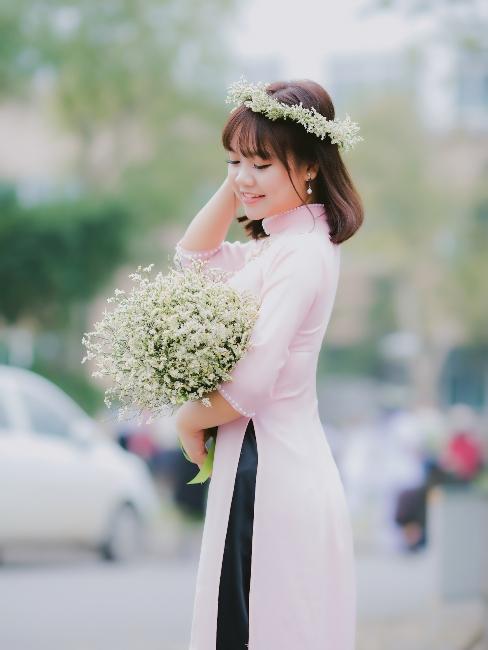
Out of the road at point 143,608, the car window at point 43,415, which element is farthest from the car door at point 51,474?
the road at point 143,608

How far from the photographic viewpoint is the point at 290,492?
2850 mm

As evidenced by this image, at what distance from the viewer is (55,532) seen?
35.1 feet

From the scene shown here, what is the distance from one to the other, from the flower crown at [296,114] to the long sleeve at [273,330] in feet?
0.96

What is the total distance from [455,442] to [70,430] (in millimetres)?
4771

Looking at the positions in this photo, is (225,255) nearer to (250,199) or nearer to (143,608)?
(250,199)

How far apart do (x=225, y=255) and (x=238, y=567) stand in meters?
0.87

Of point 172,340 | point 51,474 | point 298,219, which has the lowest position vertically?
point 172,340

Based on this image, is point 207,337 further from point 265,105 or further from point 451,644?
point 451,644

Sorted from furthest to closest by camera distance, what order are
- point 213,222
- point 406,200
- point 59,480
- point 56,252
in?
point 406,200, point 56,252, point 59,480, point 213,222

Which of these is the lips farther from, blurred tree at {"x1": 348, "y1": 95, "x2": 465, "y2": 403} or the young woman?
blurred tree at {"x1": 348, "y1": 95, "x2": 465, "y2": 403}

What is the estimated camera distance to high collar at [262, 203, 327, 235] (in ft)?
9.74

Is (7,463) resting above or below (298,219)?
above

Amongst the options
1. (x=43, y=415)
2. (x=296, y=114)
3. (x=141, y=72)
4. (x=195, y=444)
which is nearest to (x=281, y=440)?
(x=195, y=444)

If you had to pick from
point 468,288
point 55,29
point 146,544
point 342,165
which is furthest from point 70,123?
point 342,165
